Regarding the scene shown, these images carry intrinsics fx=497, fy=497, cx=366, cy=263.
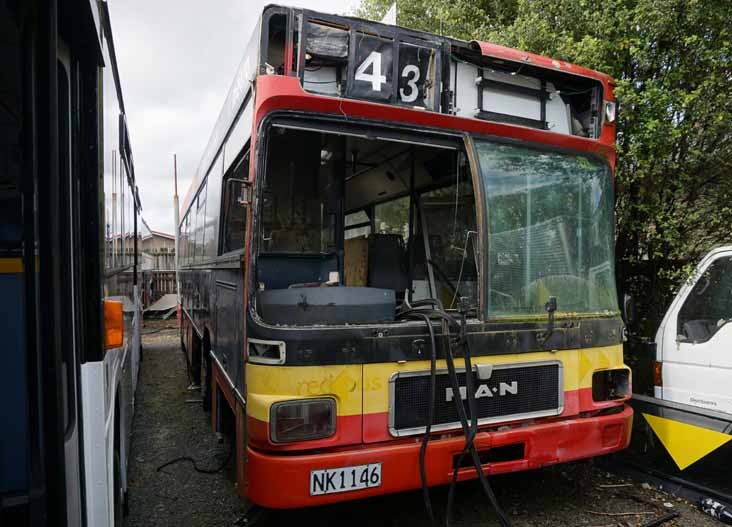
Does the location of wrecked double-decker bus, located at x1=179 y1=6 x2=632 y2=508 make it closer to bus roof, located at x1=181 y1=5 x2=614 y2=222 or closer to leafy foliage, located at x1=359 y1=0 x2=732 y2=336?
bus roof, located at x1=181 y1=5 x2=614 y2=222

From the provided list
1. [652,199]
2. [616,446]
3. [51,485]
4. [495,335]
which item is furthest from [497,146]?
[652,199]

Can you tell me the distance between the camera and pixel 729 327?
3.41 meters

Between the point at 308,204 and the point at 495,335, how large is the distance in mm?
1651

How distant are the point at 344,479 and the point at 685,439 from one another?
8.50 feet

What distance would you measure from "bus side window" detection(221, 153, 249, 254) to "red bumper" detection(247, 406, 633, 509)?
1283 millimetres

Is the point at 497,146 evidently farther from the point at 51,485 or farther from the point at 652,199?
the point at 652,199

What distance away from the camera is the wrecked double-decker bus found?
264 centimetres

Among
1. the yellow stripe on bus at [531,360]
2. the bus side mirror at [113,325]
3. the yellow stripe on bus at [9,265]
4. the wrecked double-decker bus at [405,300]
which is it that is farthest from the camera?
the yellow stripe on bus at [531,360]

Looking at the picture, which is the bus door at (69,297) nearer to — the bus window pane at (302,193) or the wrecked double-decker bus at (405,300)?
the wrecked double-decker bus at (405,300)

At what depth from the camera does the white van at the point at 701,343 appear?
343 cm

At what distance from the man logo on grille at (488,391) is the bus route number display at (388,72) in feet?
5.67

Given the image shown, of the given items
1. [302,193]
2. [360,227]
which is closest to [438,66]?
[302,193]

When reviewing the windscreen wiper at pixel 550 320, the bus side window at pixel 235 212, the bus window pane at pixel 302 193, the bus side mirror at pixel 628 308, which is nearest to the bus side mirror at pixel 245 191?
the bus side window at pixel 235 212

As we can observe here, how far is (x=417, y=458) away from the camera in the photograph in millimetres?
2773
